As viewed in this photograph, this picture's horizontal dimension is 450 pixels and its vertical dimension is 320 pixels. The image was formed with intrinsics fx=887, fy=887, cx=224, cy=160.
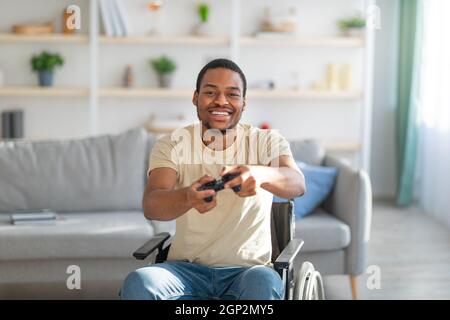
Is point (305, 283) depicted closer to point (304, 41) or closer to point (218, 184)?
point (218, 184)

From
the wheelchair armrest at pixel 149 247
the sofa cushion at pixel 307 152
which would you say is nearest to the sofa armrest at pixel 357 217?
the sofa cushion at pixel 307 152

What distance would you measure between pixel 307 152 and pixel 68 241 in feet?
4.14

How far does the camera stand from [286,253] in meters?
2.54

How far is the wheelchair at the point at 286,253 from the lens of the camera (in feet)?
8.18

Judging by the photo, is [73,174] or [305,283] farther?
[73,174]

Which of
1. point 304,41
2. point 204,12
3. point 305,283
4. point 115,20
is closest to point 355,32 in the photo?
point 304,41

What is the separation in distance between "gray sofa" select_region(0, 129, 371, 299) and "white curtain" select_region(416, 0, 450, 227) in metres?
1.43

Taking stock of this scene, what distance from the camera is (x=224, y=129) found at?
8.08 ft

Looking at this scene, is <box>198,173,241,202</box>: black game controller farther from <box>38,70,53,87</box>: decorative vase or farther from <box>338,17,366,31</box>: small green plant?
<box>338,17,366,31</box>: small green plant

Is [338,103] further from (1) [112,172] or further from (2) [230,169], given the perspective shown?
(2) [230,169]

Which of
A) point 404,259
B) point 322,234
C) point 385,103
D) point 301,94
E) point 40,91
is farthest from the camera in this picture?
point 385,103

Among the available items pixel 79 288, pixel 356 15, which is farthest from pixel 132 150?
pixel 356 15

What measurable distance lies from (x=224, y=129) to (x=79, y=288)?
0.87m

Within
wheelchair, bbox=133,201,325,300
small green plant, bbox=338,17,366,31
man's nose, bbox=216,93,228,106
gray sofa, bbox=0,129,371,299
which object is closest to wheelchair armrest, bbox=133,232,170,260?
wheelchair, bbox=133,201,325,300
